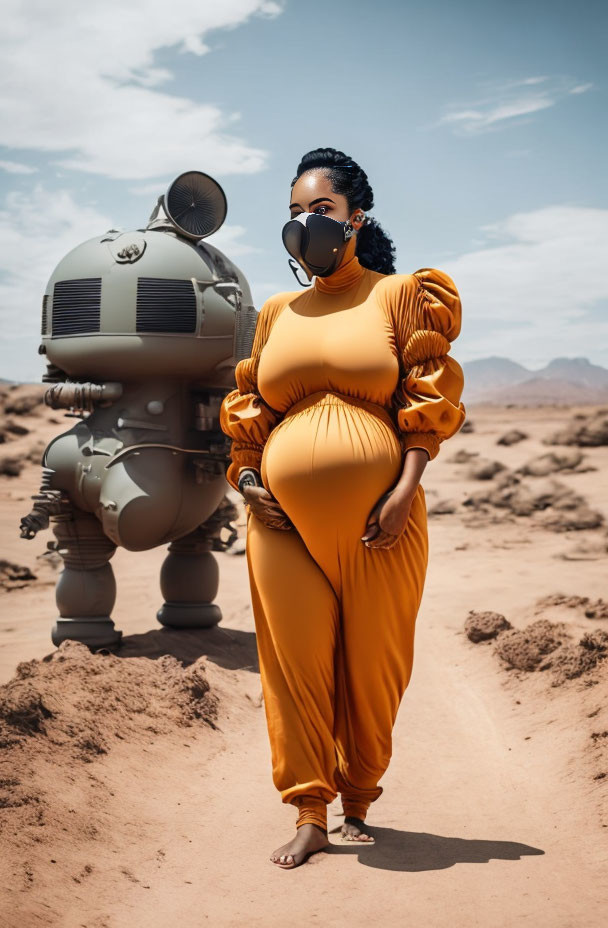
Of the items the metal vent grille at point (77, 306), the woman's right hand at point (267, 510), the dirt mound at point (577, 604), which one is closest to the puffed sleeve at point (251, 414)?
the woman's right hand at point (267, 510)

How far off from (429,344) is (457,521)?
30.8ft

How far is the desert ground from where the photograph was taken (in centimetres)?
305

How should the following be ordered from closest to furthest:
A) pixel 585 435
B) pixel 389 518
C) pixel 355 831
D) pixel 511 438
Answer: pixel 389 518 < pixel 355 831 < pixel 585 435 < pixel 511 438

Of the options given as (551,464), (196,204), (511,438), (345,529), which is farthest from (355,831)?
(511,438)

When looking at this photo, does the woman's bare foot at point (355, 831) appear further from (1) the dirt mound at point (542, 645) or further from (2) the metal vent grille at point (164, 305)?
(2) the metal vent grille at point (164, 305)

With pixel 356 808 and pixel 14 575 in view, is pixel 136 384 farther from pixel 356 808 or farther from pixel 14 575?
pixel 14 575

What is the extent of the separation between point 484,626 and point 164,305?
9.92ft

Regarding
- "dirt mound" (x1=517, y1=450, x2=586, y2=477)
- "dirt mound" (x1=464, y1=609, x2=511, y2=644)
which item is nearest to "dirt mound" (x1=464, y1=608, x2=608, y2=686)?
"dirt mound" (x1=464, y1=609, x2=511, y2=644)

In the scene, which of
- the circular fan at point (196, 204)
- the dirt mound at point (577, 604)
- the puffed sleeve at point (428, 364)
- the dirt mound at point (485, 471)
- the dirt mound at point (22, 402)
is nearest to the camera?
the puffed sleeve at point (428, 364)

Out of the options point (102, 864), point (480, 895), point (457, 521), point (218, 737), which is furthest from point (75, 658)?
point (457, 521)

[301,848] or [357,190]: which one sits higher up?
[357,190]

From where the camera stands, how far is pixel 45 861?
3.27 m

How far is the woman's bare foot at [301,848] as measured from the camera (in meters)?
3.31

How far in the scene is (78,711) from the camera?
4.75 meters
